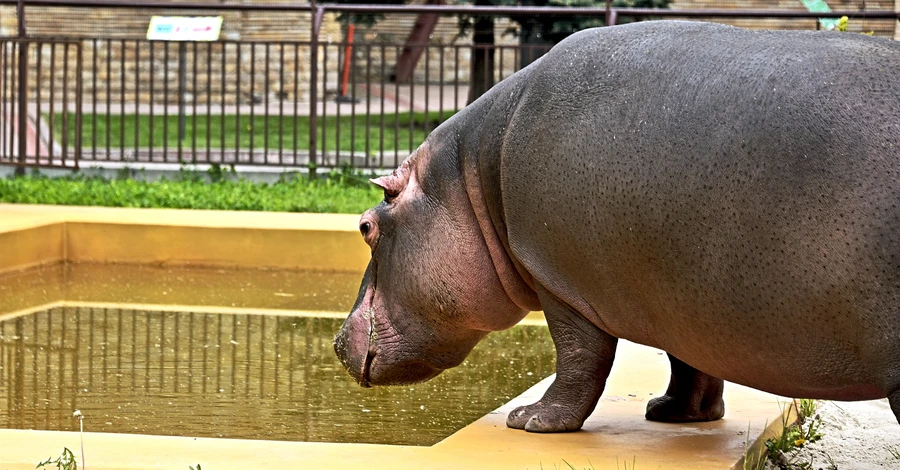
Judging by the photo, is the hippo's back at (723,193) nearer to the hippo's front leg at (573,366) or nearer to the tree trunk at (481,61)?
the hippo's front leg at (573,366)

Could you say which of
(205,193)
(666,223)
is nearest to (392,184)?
(666,223)

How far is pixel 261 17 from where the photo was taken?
2100 cm

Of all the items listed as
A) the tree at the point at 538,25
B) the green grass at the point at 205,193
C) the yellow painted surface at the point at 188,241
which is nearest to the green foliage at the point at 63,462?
the yellow painted surface at the point at 188,241

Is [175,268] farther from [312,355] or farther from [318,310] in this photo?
[312,355]

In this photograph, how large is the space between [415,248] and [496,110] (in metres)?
0.46

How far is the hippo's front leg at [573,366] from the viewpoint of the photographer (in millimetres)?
3770

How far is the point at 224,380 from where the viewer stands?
5047 mm

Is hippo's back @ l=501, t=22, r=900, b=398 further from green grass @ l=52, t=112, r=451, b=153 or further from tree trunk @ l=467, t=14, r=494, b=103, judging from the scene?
→ green grass @ l=52, t=112, r=451, b=153

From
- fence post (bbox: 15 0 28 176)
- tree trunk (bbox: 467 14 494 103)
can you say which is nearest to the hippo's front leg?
tree trunk (bbox: 467 14 494 103)

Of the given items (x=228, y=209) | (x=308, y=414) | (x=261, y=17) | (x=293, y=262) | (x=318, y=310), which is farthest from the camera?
(x=261, y=17)

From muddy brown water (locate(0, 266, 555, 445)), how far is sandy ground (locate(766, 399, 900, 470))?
1.08 metres

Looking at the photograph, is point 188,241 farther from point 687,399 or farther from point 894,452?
point 894,452

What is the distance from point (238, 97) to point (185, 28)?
0.71 m

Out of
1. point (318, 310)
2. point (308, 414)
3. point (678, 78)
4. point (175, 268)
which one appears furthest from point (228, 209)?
point (678, 78)
